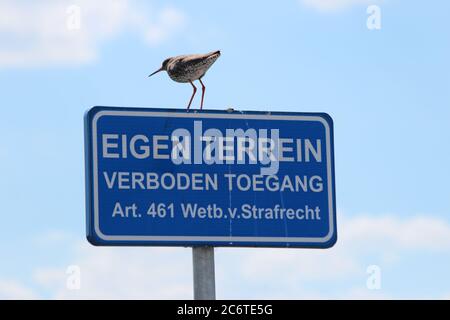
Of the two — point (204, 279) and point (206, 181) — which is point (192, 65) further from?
point (204, 279)

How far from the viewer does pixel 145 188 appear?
342 inches

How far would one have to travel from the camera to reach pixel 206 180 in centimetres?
884

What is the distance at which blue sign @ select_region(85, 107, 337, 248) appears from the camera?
28.3 feet

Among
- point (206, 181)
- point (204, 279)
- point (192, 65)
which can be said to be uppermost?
point (192, 65)

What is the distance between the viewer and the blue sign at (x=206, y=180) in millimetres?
8617

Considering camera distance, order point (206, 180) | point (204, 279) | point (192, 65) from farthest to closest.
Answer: point (192, 65), point (206, 180), point (204, 279)

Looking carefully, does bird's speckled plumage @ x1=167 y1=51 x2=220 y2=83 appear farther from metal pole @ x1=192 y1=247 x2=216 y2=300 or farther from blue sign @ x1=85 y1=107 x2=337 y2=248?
metal pole @ x1=192 y1=247 x2=216 y2=300

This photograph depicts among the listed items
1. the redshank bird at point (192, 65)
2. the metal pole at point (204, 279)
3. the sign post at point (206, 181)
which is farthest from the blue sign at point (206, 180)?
the redshank bird at point (192, 65)

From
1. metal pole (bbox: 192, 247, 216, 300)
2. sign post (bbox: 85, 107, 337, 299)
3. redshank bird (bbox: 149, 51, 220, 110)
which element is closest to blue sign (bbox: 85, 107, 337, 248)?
sign post (bbox: 85, 107, 337, 299)

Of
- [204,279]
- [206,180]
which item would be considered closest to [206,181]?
[206,180]

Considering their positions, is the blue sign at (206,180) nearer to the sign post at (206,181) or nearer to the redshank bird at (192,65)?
the sign post at (206,181)

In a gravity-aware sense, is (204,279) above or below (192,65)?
below
